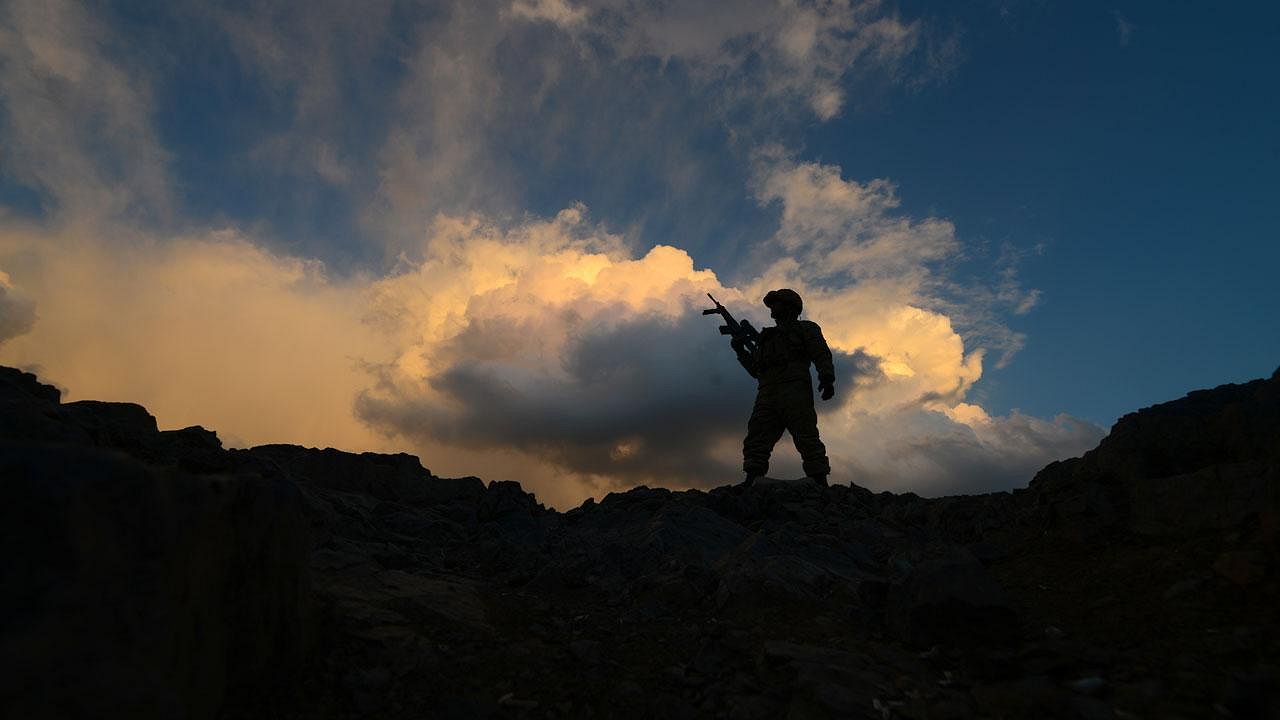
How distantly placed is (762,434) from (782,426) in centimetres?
45

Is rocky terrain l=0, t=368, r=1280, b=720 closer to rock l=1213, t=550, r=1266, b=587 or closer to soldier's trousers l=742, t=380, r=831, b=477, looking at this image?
rock l=1213, t=550, r=1266, b=587

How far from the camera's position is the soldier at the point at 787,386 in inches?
483

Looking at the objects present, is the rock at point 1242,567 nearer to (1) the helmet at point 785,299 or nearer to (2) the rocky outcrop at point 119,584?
(2) the rocky outcrop at point 119,584

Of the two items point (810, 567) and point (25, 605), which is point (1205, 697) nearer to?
point (810, 567)

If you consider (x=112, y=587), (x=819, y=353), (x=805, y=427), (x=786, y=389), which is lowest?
(x=112, y=587)

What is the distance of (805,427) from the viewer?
1216cm

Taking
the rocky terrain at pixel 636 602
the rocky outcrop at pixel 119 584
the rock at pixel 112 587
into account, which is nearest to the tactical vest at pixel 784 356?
the rocky terrain at pixel 636 602

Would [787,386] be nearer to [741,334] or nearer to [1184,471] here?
[741,334]

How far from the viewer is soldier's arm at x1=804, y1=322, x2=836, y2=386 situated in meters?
12.4

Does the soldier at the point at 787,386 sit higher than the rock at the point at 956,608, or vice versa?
the soldier at the point at 787,386

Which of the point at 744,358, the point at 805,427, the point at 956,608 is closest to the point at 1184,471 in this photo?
the point at 956,608

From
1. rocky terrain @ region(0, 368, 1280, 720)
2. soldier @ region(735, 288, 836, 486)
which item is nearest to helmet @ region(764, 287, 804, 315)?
soldier @ region(735, 288, 836, 486)

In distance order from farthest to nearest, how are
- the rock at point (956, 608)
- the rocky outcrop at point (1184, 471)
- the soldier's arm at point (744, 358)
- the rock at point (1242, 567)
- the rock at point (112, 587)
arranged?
1. the soldier's arm at point (744, 358)
2. the rocky outcrop at point (1184, 471)
3. the rock at point (956, 608)
4. the rock at point (1242, 567)
5. the rock at point (112, 587)

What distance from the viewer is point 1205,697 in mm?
3164
